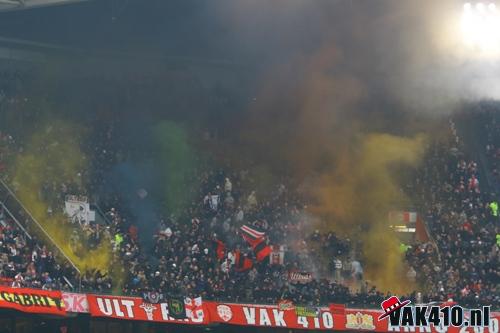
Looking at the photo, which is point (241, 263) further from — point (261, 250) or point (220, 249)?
point (220, 249)

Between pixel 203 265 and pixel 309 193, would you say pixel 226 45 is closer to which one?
pixel 309 193

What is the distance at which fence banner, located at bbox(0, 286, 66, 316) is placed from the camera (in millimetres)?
28484

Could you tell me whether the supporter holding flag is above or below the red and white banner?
above

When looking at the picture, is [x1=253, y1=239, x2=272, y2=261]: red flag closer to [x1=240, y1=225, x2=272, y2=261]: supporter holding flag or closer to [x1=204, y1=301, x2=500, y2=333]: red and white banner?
[x1=240, y1=225, x2=272, y2=261]: supporter holding flag

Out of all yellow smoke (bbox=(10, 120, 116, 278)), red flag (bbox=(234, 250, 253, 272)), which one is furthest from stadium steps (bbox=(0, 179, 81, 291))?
red flag (bbox=(234, 250, 253, 272))

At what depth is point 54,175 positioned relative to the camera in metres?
33.9

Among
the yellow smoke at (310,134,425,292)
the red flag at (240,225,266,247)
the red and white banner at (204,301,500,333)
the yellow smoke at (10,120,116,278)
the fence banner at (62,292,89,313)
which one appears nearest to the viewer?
the red and white banner at (204,301,500,333)

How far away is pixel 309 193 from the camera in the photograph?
33.6 metres

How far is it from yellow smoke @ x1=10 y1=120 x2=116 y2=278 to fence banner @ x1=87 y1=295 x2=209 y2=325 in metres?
1.79

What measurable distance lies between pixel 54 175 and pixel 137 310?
24.8 ft


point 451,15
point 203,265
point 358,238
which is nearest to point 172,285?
point 203,265

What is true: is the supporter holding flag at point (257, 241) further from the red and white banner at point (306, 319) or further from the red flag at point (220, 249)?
the red and white banner at point (306, 319)

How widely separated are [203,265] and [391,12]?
12821 millimetres

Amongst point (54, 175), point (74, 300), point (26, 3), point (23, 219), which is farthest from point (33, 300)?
point (26, 3)
